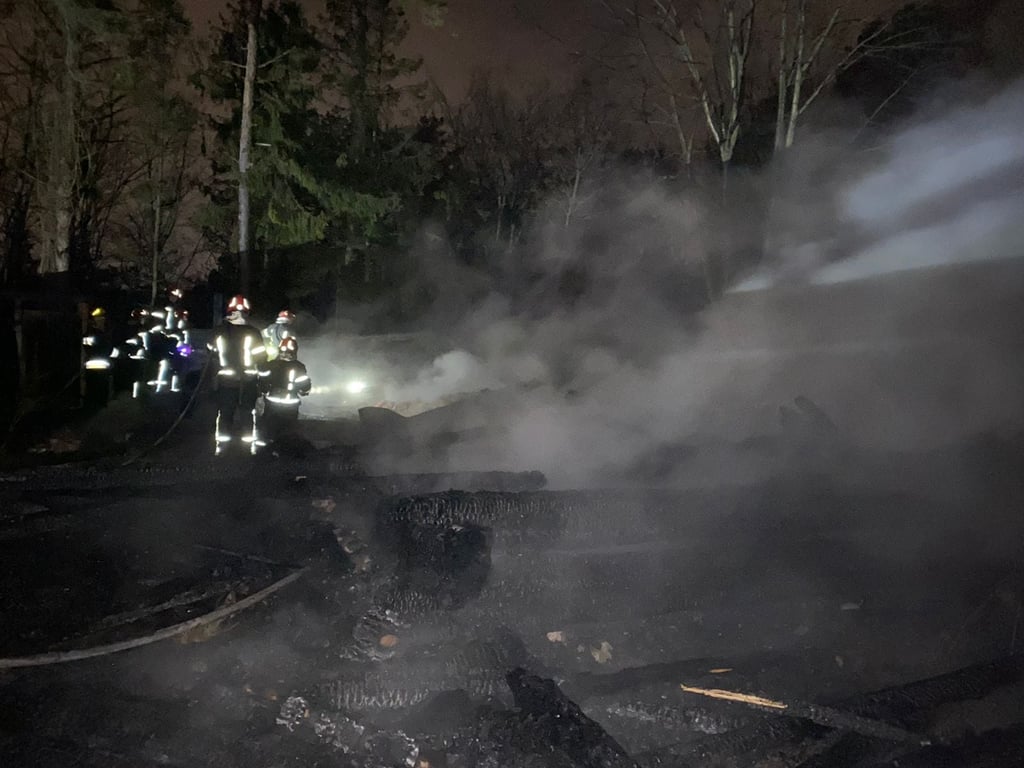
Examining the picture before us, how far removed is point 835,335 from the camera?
8344 millimetres

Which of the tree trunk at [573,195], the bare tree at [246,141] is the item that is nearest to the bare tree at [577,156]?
the tree trunk at [573,195]

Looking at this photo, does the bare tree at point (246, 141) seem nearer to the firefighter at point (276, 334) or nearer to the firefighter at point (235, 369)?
the firefighter at point (276, 334)

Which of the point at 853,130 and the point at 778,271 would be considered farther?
the point at 853,130

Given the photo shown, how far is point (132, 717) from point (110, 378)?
8.78m

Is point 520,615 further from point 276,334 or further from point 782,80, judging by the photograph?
point 782,80

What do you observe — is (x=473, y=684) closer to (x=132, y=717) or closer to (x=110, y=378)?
(x=132, y=717)

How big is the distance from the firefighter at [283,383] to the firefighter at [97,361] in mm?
3188

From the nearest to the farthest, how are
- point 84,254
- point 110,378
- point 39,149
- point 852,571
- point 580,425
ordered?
point 852,571 < point 580,425 < point 110,378 < point 39,149 < point 84,254

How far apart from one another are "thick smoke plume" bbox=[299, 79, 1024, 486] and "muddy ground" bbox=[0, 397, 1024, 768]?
83 centimetres

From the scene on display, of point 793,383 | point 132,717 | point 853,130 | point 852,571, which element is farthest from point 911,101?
point 132,717

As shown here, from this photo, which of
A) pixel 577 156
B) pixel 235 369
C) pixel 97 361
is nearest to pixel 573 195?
pixel 577 156

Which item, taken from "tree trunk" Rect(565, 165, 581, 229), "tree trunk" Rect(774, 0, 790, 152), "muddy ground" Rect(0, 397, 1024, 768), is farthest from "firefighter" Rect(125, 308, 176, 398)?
"tree trunk" Rect(565, 165, 581, 229)

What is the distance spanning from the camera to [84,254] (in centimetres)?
2258

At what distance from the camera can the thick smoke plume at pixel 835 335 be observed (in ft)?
23.3
